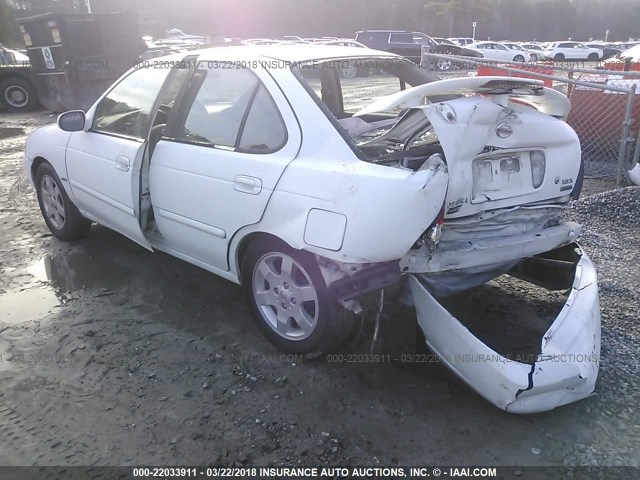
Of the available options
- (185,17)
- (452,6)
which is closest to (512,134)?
(185,17)

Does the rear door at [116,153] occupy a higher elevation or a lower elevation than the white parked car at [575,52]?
higher

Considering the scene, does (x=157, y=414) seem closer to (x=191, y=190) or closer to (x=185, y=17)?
(x=191, y=190)

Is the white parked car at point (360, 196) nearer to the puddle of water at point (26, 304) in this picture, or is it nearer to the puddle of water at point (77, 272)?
the puddle of water at point (77, 272)

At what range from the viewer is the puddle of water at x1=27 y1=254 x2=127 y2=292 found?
13.6 ft

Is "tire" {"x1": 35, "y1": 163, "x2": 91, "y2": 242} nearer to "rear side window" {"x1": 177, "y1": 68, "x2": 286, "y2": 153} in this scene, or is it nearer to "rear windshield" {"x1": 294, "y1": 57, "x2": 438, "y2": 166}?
"rear side window" {"x1": 177, "y1": 68, "x2": 286, "y2": 153}

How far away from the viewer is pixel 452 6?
64.8 m

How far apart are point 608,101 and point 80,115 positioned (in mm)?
6877

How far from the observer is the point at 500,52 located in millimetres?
35312

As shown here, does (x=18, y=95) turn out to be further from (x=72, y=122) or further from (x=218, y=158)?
(x=218, y=158)

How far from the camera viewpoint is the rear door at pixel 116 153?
3754mm

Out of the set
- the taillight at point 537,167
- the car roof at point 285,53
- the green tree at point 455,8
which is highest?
the green tree at point 455,8

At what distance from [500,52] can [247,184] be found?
121 feet

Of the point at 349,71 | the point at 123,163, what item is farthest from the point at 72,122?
the point at 349,71

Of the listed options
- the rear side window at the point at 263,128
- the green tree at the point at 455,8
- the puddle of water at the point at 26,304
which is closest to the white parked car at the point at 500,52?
the green tree at the point at 455,8
